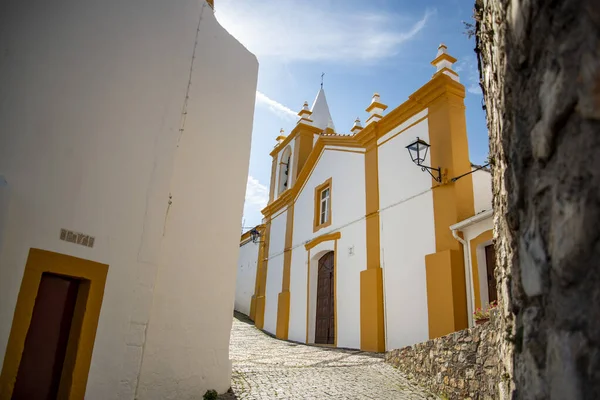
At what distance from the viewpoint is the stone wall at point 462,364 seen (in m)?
4.60

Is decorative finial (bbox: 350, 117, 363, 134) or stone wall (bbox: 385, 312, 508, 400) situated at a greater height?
decorative finial (bbox: 350, 117, 363, 134)

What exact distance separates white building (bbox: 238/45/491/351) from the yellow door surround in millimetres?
5928

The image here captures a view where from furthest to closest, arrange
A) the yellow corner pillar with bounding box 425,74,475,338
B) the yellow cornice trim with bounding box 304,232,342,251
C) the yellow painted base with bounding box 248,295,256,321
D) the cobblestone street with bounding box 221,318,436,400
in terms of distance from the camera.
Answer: the yellow painted base with bounding box 248,295,256,321 < the yellow cornice trim with bounding box 304,232,342,251 < the yellow corner pillar with bounding box 425,74,475,338 < the cobblestone street with bounding box 221,318,436,400

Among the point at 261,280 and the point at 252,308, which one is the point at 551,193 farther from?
the point at 252,308

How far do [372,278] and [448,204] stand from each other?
265 cm

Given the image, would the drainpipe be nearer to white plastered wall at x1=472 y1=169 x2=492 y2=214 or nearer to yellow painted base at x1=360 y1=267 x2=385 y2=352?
white plastered wall at x1=472 y1=169 x2=492 y2=214

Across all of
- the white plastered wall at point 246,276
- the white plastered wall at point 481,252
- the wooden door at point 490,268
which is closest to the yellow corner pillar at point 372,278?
the white plastered wall at point 481,252

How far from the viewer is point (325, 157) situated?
44.4ft

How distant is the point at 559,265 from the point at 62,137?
177 inches

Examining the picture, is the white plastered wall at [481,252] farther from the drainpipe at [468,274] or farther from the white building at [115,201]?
the white building at [115,201]

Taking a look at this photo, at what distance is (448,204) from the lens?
849 centimetres

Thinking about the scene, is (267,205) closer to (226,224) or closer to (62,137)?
(226,224)

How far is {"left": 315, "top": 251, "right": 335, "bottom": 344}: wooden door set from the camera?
1176 centimetres

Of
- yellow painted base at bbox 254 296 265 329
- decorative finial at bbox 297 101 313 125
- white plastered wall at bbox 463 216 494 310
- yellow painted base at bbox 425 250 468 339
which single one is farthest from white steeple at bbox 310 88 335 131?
white plastered wall at bbox 463 216 494 310
